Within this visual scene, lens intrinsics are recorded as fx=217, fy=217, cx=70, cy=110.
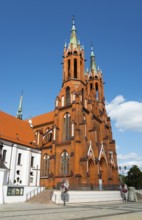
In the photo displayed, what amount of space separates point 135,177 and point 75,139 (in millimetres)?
46934

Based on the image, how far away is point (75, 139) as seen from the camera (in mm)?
35688

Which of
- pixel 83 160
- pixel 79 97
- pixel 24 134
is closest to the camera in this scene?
pixel 83 160

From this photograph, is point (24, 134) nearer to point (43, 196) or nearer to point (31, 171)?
point (31, 171)

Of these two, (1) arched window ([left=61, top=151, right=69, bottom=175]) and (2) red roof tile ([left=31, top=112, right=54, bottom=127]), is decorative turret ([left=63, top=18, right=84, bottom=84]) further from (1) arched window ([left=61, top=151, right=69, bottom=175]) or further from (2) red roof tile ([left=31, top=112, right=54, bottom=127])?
(1) arched window ([left=61, top=151, right=69, bottom=175])

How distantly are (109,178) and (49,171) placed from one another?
12198 millimetres

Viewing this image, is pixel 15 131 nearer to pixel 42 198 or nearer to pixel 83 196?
pixel 42 198

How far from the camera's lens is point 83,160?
3394 centimetres

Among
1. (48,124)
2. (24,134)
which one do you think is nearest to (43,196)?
(24,134)

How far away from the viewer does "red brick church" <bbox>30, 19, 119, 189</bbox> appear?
34969 millimetres

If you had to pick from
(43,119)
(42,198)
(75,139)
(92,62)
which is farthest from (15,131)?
(92,62)

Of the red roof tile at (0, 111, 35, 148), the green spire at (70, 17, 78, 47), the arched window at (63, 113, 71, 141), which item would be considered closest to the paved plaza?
the red roof tile at (0, 111, 35, 148)

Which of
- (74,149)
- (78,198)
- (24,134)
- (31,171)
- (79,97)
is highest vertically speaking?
(79,97)

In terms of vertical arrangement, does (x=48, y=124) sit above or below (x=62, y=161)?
above

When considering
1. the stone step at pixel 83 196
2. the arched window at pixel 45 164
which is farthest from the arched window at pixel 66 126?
the stone step at pixel 83 196
